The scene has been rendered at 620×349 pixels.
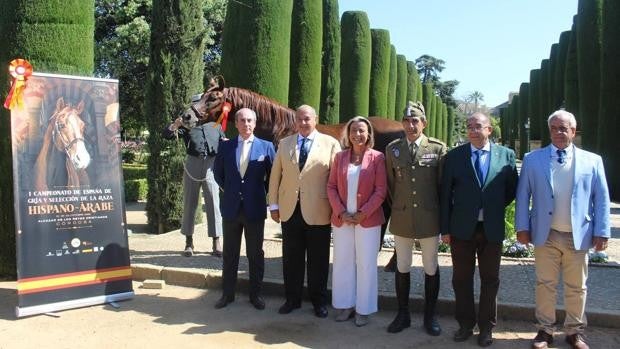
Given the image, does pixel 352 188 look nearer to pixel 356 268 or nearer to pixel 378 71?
pixel 356 268

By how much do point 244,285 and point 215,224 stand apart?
131 centimetres

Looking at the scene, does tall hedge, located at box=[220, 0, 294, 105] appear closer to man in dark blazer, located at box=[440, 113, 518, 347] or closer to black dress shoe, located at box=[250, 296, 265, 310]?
black dress shoe, located at box=[250, 296, 265, 310]

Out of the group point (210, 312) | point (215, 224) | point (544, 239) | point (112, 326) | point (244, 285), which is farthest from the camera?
point (215, 224)

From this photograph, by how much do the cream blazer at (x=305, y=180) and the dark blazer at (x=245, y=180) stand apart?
0.66 feet

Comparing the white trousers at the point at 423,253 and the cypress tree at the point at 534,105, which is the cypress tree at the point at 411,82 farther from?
the white trousers at the point at 423,253

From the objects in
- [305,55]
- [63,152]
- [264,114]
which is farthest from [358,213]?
[305,55]

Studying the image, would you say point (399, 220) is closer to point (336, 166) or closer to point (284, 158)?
point (336, 166)

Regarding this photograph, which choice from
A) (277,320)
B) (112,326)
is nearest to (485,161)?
(277,320)

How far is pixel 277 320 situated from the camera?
4910 mm

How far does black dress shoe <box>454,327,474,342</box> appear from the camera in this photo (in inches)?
171

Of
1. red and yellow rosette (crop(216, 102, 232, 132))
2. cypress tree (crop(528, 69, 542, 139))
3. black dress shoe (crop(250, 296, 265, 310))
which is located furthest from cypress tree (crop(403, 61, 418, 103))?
black dress shoe (crop(250, 296, 265, 310))

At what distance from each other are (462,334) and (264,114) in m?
3.29

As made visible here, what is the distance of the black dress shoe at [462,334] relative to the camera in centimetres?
433

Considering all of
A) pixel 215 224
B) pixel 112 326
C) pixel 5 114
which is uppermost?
pixel 5 114
